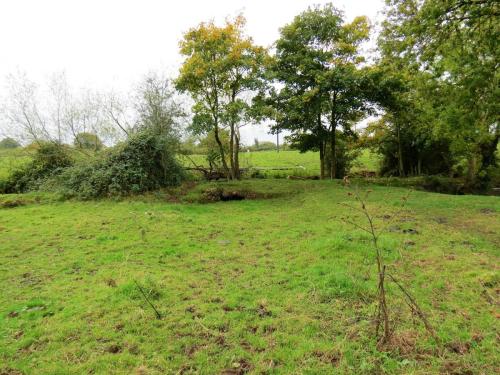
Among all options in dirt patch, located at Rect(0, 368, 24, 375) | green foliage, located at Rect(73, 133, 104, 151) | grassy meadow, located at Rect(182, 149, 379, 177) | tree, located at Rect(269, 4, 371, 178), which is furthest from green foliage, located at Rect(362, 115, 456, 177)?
dirt patch, located at Rect(0, 368, 24, 375)

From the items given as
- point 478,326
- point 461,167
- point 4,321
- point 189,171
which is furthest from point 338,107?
point 4,321

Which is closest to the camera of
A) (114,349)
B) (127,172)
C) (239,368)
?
(239,368)

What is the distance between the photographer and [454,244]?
27.2ft

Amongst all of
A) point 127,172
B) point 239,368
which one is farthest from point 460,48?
point 127,172

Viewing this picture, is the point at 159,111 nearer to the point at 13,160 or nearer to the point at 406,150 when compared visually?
the point at 13,160

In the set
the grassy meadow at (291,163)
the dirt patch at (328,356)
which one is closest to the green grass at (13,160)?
the grassy meadow at (291,163)

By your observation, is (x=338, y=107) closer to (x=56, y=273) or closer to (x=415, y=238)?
(x=415, y=238)

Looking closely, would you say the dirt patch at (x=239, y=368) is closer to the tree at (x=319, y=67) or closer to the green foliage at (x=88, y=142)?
the tree at (x=319, y=67)

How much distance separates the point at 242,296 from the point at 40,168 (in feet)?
60.1

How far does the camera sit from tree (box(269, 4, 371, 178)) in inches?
662

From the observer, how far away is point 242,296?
19.5 ft

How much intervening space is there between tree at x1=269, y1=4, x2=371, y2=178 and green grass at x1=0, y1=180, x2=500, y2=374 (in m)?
8.21

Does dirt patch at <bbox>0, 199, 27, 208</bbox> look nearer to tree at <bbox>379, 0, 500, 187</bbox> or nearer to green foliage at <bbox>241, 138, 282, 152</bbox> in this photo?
tree at <bbox>379, 0, 500, 187</bbox>

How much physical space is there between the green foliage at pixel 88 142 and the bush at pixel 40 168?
0.86 metres
